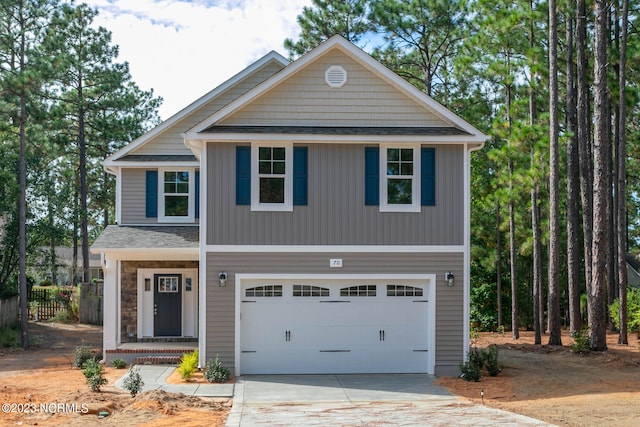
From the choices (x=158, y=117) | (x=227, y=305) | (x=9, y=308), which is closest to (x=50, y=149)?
(x=9, y=308)

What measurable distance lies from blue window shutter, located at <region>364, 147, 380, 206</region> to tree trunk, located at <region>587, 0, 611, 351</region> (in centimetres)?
640

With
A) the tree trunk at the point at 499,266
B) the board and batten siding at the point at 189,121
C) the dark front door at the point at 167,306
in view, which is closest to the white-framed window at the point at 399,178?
the board and batten siding at the point at 189,121

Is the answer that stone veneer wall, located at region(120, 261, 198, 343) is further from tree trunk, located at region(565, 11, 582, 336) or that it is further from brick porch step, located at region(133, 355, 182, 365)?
tree trunk, located at region(565, 11, 582, 336)

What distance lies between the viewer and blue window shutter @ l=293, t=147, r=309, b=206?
1695cm

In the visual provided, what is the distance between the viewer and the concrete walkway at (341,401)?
12023mm

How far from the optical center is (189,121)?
22.2 m

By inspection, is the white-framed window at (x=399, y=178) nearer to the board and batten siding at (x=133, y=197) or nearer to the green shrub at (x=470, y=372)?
the green shrub at (x=470, y=372)

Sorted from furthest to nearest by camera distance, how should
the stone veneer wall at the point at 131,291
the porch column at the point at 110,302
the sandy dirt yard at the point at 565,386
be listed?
the stone veneer wall at the point at 131,291 < the porch column at the point at 110,302 < the sandy dirt yard at the point at 565,386

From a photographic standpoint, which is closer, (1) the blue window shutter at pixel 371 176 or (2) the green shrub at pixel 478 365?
(2) the green shrub at pixel 478 365

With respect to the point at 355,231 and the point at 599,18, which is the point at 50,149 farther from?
the point at 599,18

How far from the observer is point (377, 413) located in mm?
12766

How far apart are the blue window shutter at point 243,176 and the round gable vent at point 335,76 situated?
8.15 feet

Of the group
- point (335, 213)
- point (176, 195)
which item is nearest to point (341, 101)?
point (335, 213)

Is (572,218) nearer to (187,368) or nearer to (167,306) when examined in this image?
(167,306)
